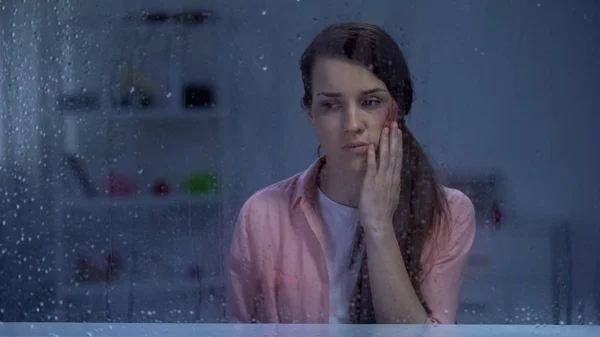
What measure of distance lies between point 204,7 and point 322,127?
298 mm

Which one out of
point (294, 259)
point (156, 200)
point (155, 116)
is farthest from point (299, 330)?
point (155, 116)

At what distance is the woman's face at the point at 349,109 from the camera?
109 cm

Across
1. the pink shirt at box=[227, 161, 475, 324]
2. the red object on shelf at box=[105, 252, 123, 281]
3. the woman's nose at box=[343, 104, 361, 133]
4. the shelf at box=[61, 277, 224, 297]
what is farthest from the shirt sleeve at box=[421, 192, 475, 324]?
the red object on shelf at box=[105, 252, 123, 281]

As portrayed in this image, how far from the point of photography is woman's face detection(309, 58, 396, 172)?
42.9 inches

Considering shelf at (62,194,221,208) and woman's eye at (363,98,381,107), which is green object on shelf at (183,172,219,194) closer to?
shelf at (62,194,221,208)

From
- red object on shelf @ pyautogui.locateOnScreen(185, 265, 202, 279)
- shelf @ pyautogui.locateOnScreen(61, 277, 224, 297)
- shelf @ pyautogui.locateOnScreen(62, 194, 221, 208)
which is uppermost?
shelf @ pyautogui.locateOnScreen(62, 194, 221, 208)

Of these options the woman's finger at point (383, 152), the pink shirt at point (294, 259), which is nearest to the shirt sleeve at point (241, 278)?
the pink shirt at point (294, 259)

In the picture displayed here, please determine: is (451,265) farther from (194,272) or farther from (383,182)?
(194,272)

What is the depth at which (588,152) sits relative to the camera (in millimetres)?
1124

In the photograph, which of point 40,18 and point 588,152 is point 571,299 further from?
point 40,18

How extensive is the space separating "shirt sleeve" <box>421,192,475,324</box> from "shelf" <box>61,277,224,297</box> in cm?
36

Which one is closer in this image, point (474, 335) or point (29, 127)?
point (474, 335)

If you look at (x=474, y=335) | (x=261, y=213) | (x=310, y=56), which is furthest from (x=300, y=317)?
(x=310, y=56)

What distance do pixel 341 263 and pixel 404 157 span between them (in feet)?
0.68
